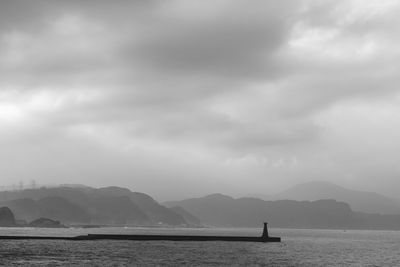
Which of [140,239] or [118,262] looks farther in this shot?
[140,239]

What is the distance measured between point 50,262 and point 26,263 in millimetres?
3913

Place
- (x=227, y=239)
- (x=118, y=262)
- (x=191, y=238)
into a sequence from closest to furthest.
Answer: (x=118, y=262)
(x=191, y=238)
(x=227, y=239)

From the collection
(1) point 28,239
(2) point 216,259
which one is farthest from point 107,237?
(2) point 216,259

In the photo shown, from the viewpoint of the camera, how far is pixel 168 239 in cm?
15912

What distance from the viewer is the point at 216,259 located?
3836 inches

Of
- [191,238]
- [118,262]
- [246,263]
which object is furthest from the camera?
[191,238]

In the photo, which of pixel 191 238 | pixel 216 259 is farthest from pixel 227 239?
pixel 216 259

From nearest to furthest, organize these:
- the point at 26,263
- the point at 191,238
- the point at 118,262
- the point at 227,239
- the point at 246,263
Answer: the point at 26,263 → the point at 118,262 → the point at 246,263 → the point at 191,238 → the point at 227,239

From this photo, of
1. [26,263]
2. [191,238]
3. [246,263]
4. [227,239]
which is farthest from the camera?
[227,239]

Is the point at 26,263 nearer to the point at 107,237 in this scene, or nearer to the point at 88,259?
the point at 88,259

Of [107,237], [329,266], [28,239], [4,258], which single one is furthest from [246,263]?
[28,239]

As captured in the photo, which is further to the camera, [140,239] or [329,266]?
[140,239]

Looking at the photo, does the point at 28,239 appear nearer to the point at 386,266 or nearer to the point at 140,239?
the point at 140,239

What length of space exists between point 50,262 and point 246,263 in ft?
101
